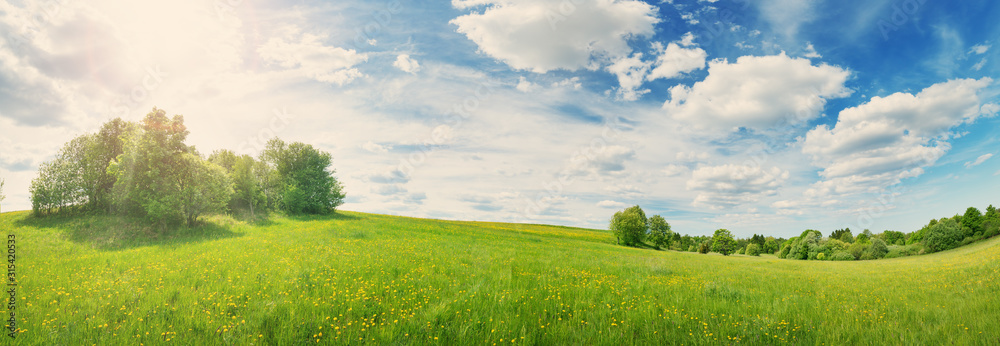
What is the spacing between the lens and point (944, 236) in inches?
1467

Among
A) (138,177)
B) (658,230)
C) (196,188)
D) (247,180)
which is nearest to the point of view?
(138,177)

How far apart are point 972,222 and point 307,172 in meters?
79.8

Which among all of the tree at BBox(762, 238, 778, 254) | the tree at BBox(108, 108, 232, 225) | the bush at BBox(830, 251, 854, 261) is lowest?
the tree at BBox(762, 238, 778, 254)

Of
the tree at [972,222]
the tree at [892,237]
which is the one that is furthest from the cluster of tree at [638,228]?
the tree at [972,222]

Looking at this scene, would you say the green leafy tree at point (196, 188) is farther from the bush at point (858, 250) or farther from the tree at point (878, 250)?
the bush at point (858, 250)

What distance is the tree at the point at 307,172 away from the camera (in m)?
51.8

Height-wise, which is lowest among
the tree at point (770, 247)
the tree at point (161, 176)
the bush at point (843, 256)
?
the tree at point (770, 247)

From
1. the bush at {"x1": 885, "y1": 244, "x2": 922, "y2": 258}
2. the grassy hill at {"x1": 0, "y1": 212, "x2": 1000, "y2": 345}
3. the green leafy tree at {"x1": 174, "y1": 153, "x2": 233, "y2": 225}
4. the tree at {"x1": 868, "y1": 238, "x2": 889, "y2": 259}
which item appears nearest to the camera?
the grassy hill at {"x1": 0, "y1": 212, "x2": 1000, "y2": 345}

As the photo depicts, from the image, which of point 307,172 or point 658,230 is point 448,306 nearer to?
point 307,172

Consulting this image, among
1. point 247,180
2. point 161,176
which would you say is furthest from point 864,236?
point 247,180

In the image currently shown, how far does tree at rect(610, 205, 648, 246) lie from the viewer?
227 ft

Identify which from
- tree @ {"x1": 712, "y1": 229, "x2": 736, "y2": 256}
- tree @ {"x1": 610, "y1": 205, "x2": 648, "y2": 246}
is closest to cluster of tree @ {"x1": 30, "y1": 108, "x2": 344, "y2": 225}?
tree @ {"x1": 610, "y1": 205, "x2": 648, "y2": 246}

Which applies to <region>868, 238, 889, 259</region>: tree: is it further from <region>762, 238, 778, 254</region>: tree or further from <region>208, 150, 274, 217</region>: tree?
<region>208, 150, 274, 217</region>: tree

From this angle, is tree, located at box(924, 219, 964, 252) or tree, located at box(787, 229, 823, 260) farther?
tree, located at box(787, 229, 823, 260)
